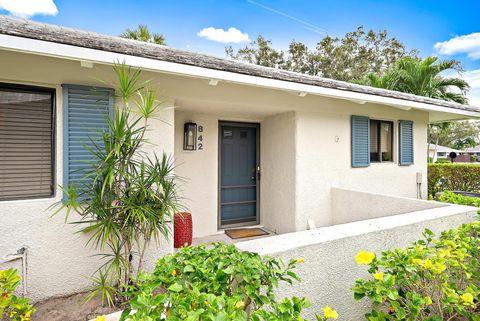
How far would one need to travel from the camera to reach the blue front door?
7031 millimetres

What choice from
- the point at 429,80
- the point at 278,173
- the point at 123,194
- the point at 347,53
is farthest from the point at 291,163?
the point at 347,53

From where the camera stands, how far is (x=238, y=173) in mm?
7277

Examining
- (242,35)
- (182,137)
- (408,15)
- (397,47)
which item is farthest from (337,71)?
(182,137)

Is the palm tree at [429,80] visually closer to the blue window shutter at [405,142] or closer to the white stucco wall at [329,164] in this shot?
the blue window shutter at [405,142]

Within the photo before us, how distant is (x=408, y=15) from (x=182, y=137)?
1747cm

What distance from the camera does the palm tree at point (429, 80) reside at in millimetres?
12305

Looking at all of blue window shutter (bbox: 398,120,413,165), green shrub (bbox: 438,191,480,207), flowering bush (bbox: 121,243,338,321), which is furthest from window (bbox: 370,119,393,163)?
flowering bush (bbox: 121,243,338,321)

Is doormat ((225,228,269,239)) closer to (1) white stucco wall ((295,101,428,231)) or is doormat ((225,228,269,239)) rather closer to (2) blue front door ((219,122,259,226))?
(2) blue front door ((219,122,259,226))

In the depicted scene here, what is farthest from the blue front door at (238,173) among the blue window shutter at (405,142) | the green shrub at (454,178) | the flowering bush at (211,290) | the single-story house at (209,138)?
the green shrub at (454,178)

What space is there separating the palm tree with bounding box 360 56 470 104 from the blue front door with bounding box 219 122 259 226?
10.4m

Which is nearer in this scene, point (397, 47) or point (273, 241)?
point (273, 241)

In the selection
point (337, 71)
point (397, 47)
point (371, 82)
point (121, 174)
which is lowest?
point (121, 174)

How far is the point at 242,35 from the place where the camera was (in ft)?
89.8

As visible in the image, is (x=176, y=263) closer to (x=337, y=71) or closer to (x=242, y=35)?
(x=337, y=71)
